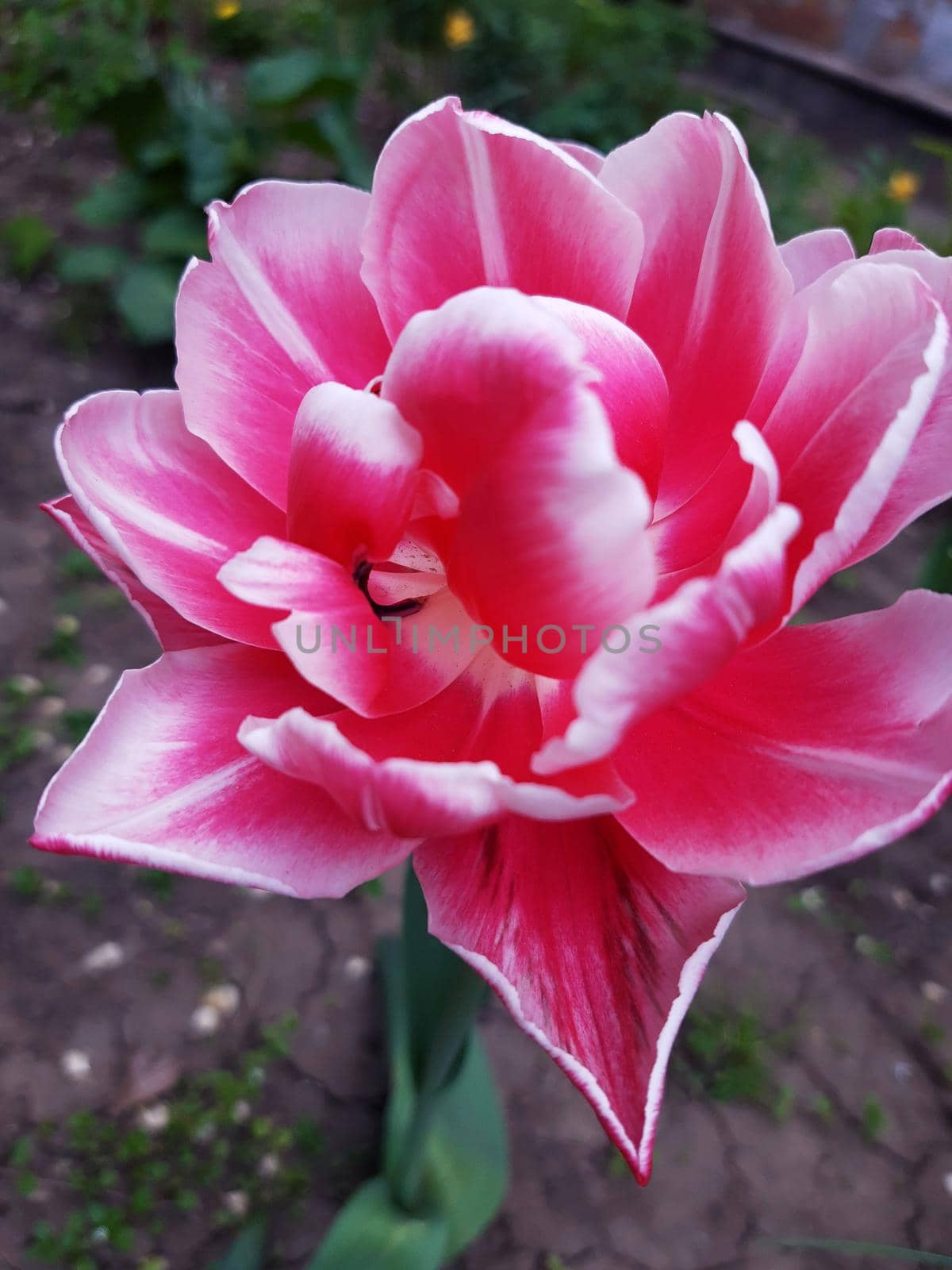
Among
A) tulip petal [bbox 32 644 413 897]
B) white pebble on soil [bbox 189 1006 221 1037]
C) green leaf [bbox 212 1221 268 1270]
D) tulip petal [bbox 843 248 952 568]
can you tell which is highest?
tulip petal [bbox 843 248 952 568]

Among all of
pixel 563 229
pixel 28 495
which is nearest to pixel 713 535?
pixel 563 229

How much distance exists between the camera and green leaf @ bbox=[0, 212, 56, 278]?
236 centimetres

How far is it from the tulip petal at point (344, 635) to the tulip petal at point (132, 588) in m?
0.09

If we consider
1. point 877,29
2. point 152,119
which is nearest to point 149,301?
point 152,119

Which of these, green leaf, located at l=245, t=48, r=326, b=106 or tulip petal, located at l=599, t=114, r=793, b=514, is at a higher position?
tulip petal, located at l=599, t=114, r=793, b=514

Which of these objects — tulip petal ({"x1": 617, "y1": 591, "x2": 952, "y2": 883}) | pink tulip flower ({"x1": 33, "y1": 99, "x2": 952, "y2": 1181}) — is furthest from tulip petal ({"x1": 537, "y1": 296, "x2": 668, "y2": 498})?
tulip petal ({"x1": 617, "y1": 591, "x2": 952, "y2": 883})

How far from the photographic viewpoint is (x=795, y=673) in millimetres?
442

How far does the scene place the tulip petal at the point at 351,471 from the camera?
40 cm

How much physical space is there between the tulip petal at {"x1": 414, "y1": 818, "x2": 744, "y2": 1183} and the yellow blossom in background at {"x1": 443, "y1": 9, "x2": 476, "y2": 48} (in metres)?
2.56

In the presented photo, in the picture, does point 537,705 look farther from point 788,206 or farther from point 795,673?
point 788,206

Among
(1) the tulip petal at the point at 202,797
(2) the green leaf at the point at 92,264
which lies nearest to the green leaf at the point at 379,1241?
(1) the tulip petal at the point at 202,797

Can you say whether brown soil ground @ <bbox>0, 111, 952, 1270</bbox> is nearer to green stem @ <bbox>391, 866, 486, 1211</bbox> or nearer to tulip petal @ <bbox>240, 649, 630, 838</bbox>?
green stem @ <bbox>391, 866, 486, 1211</bbox>

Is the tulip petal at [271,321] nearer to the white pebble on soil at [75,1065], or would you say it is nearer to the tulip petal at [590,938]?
the tulip petal at [590,938]

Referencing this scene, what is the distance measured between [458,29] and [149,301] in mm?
1073
